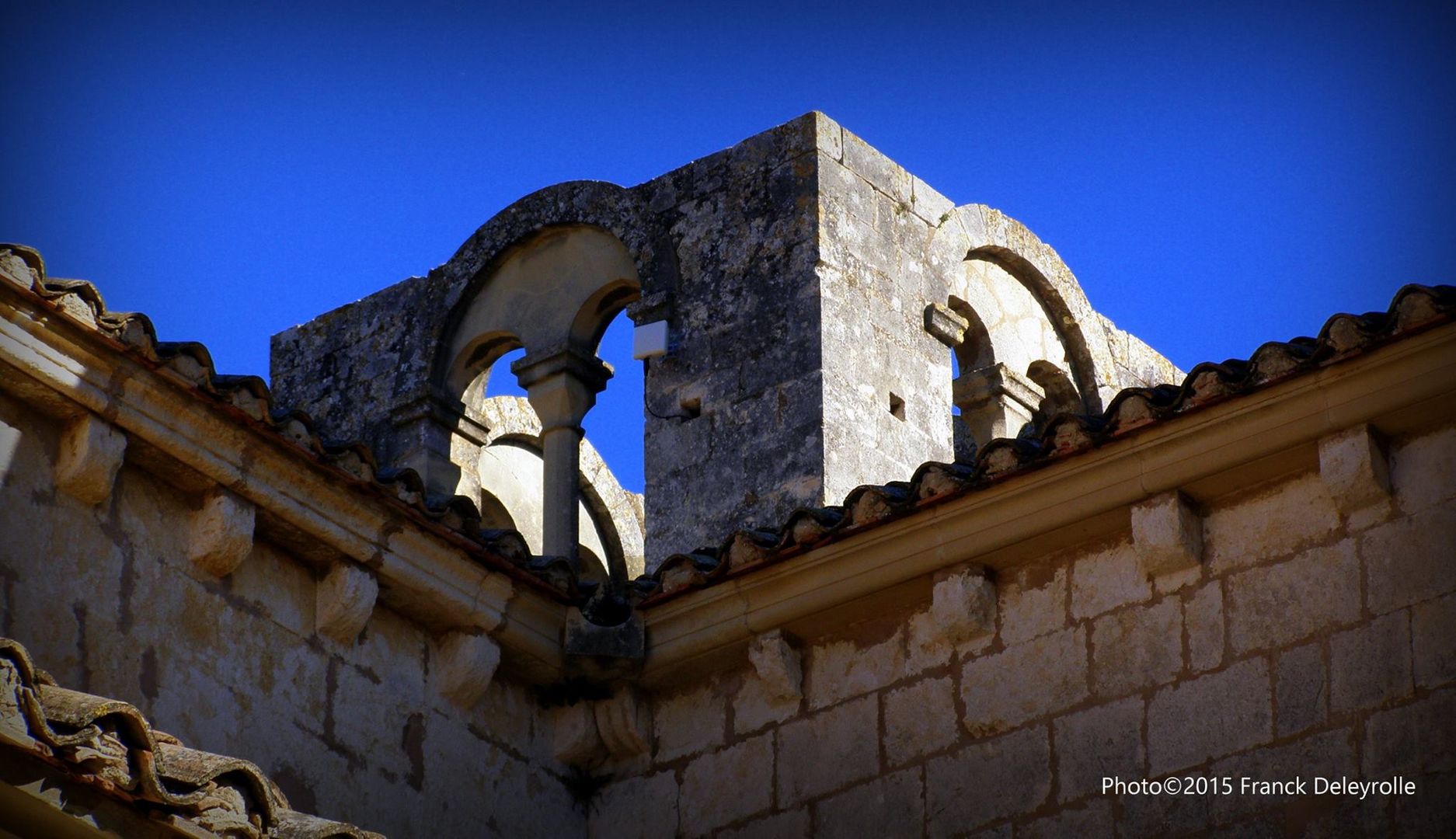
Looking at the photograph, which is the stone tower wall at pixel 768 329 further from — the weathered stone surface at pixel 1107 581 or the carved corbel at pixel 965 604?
the weathered stone surface at pixel 1107 581

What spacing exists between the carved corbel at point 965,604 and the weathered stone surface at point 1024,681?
0.33ft

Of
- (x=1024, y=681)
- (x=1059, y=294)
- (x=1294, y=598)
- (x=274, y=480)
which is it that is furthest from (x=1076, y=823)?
(x=1059, y=294)

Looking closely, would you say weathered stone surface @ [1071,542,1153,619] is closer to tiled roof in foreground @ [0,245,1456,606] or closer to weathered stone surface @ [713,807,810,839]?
tiled roof in foreground @ [0,245,1456,606]

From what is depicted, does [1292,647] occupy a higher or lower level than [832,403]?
lower

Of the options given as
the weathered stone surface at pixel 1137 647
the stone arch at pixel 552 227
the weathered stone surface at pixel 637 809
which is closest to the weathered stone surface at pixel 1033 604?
the weathered stone surface at pixel 1137 647

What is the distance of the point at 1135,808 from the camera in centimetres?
830

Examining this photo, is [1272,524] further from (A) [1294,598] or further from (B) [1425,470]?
(B) [1425,470]

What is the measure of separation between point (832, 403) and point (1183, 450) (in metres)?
3.01

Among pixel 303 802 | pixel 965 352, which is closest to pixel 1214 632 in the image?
pixel 303 802

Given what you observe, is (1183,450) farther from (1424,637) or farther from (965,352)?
(965,352)

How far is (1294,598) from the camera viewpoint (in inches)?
323

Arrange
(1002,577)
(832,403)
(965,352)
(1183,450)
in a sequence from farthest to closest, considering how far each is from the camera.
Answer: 1. (965,352)
2. (832,403)
3. (1002,577)
4. (1183,450)

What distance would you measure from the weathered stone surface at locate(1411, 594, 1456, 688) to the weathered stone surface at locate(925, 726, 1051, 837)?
1299 millimetres

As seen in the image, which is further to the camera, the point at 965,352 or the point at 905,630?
the point at 965,352
